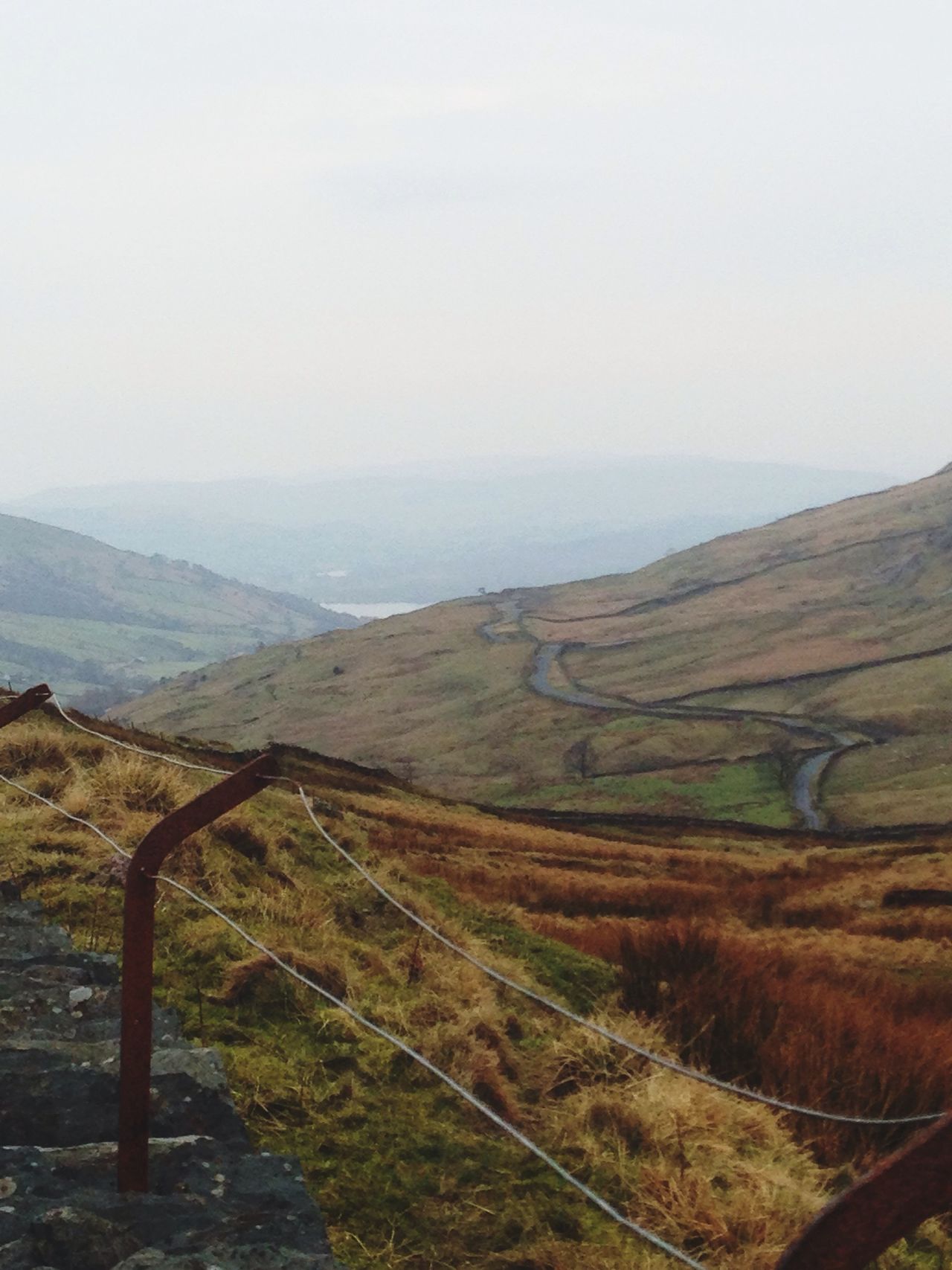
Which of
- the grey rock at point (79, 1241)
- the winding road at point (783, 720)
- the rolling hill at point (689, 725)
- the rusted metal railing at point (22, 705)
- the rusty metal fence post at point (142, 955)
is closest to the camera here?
the grey rock at point (79, 1241)

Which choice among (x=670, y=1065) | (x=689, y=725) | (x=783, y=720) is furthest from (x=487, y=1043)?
(x=783, y=720)

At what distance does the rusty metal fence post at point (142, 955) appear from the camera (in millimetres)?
4754

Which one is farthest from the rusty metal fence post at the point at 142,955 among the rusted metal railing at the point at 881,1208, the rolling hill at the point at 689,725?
the rolling hill at the point at 689,725

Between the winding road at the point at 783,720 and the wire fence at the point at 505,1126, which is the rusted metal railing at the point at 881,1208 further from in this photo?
the winding road at the point at 783,720

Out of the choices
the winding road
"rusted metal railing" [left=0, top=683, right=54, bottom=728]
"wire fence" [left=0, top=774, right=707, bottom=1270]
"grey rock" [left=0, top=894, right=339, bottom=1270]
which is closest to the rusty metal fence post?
"wire fence" [left=0, top=774, right=707, bottom=1270]

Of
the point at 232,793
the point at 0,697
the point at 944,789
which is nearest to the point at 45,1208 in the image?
the point at 232,793

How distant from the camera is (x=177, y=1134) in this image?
5.52 meters

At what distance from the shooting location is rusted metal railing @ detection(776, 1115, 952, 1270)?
7.87 ft

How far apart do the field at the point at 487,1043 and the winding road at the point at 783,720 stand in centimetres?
8460

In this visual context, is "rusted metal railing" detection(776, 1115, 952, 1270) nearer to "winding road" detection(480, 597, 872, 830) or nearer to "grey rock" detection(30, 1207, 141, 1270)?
"grey rock" detection(30, 1207, 141, 1270)

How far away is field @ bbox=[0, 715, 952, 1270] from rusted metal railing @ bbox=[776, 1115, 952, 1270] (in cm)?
329

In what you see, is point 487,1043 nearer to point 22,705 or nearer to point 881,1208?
point 22,705

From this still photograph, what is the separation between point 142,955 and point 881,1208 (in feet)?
11.6

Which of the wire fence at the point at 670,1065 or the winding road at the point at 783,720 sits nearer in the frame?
the wire fence at the point at 670,1065
